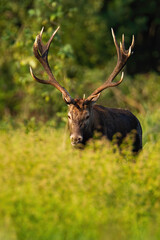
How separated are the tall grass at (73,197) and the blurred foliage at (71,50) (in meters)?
5.43

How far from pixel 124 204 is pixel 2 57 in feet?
55.1

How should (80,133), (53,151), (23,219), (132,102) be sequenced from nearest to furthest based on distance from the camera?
(23,219), (53,151), (80,133), (132,102)

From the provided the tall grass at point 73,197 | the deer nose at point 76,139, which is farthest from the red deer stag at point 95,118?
the tall grass at point 73,197

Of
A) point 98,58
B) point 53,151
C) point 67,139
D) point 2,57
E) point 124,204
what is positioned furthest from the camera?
point 98,58

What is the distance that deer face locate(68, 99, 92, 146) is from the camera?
8052mm

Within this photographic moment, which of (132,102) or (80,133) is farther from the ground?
(80,133)

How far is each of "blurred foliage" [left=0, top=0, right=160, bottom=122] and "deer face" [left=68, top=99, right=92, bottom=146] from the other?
329 cm

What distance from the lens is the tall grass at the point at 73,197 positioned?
5430mm

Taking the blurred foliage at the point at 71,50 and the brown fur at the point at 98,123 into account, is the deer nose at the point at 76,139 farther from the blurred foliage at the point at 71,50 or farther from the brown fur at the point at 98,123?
the blurred foliage at the point at 71,50

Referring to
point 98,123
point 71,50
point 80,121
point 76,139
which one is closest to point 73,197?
point 76,139

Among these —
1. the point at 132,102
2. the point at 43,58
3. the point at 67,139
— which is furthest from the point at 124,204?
the point at 132,102

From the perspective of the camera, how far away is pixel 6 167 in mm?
5977

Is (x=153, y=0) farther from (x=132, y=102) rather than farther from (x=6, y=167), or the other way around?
(x=6, y=167)

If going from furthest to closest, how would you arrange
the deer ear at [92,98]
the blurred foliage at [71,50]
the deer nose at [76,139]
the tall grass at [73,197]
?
the blurred foliage at [71,50]
the deer ear at [92,98]
the deer nose at [76,139]
the tall grass at [73,197]
